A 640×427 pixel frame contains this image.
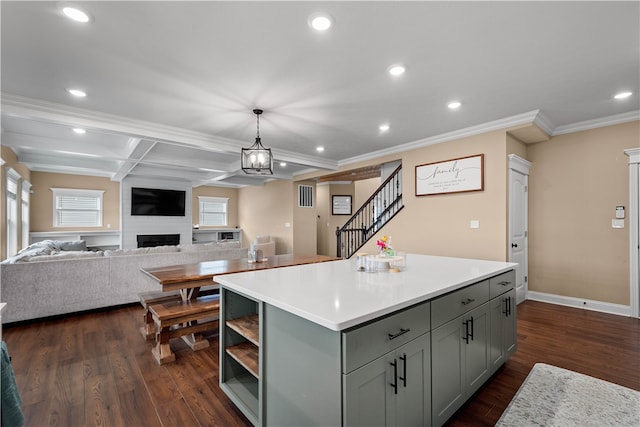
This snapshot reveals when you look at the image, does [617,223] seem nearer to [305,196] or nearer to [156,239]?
[305,196]

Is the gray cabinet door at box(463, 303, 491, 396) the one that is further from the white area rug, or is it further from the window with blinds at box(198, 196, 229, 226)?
the window with blinds at box(198, 196, 229, 226)

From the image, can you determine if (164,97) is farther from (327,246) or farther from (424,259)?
Answer: (327,246)

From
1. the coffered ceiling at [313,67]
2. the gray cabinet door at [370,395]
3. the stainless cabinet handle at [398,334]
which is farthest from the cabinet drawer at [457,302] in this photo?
the coffered ceiling at [313,67]

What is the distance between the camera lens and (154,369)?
2.46m

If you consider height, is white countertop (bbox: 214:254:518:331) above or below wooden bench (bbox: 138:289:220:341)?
above

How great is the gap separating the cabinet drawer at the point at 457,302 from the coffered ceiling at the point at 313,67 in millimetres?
1789

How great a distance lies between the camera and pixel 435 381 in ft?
5.21

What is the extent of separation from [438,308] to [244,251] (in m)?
4.28

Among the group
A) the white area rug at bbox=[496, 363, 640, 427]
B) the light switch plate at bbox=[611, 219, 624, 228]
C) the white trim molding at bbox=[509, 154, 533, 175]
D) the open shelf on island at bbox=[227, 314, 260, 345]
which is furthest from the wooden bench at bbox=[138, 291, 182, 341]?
the light switch plate at bbox=[611, 219, 624, 228]

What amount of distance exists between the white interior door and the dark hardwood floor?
75cm

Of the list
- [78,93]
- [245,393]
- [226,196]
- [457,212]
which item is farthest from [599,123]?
[226,196]

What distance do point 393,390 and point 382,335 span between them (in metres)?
0.28

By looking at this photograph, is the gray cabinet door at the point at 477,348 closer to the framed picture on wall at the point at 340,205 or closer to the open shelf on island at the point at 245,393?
the open shelf on island at the point at 245,393

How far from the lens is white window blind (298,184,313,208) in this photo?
809cm
